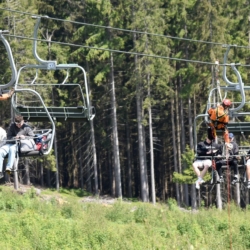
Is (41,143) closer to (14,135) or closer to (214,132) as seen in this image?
(14,135)

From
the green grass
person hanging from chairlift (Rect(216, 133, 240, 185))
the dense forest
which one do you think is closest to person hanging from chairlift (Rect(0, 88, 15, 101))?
person hanging from chairlift (Rect(216, 133, 240, 185))

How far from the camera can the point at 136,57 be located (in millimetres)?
46312

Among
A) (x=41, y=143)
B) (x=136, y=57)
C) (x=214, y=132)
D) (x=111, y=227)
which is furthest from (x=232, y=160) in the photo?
(x=136, y=57)

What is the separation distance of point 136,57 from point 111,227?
571 inches

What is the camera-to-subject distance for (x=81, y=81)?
49.1 metres

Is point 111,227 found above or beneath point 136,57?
beneath

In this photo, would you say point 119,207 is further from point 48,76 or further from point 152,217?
point 48,76

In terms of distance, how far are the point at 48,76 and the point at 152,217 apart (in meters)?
13.8

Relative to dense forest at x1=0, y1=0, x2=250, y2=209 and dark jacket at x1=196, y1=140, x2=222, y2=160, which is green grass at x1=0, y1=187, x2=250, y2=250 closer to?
dense forest at x1=0, y1=0, x2=250, y2=209

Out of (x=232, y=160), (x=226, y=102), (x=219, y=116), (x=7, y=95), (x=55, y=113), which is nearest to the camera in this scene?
(x=7, y=95)

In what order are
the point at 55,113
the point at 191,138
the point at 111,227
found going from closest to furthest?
the point at 55,113 < the point at 111,227 < the point at 191,138

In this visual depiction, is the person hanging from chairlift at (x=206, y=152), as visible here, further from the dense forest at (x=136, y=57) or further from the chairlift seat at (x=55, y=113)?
the dense forest at (x=136, y=57)

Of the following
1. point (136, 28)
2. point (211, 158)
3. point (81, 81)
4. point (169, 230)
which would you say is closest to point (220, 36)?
point (136, 28)

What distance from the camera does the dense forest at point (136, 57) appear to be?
44031 millimetres
